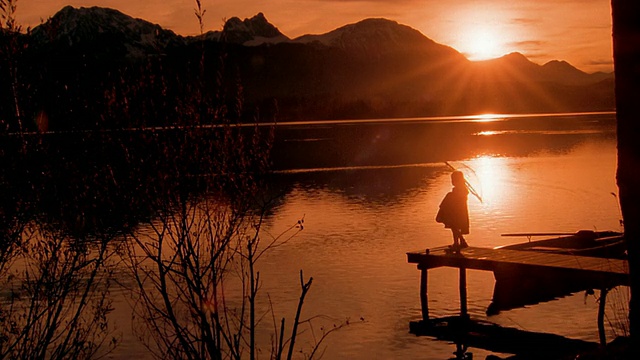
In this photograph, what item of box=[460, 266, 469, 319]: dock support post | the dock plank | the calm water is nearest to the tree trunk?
the calm water

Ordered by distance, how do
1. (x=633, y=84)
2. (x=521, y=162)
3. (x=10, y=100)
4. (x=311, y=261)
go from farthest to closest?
(x=521, y=162)
(x=311, y=261)
(x=10, y=100)
(x=633, y=84)

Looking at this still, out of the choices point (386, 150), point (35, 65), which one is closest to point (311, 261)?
point (35, 65)

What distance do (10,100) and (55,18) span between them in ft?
4.40

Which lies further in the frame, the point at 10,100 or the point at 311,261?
the point at 311,261

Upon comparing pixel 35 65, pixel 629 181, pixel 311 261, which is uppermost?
pixel 35 65

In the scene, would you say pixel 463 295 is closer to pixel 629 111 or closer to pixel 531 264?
pixel 531 264

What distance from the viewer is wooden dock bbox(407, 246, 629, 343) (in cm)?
1805

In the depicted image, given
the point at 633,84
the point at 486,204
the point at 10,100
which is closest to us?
the point at 633,84

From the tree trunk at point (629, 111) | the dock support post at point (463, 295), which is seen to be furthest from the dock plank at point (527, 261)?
the tree trunk at point (629, 111)

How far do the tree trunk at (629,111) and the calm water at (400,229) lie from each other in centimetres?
668

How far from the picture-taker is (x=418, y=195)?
57.7 meters

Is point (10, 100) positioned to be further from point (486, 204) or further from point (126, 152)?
point (486, 204)

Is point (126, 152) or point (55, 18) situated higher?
point (55, 18)

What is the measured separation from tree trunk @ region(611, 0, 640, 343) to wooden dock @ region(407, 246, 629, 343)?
28.4 feet
